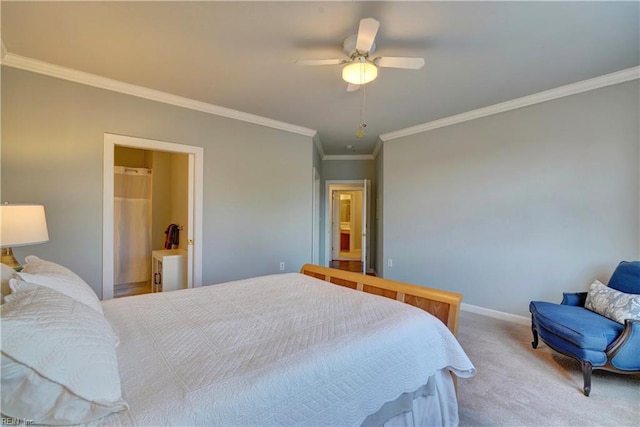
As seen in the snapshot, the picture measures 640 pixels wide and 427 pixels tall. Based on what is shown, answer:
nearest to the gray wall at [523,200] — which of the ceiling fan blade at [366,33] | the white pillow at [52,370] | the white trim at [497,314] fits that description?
the white trim at [497,314]

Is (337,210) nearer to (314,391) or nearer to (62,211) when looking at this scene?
(62,211)

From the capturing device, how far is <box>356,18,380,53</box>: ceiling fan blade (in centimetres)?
166

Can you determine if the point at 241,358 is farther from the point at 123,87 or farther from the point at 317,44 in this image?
the point at 123,87

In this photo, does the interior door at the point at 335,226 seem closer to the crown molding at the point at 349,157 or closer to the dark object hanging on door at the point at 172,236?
the crown molding at the point at 349,157

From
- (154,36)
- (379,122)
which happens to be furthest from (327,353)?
(379,122)

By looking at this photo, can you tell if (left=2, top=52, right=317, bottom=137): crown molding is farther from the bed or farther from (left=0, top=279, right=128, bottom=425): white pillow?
(left=0, top=279, right=128, bottom=425): white pillow

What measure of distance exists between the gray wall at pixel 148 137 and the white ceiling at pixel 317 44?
327mm

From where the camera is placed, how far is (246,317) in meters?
1.51

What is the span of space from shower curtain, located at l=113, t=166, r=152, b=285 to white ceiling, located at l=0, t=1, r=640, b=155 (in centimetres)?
216

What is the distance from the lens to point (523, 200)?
3.28 meters

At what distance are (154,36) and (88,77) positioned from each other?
3.64ft

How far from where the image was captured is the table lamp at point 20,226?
172cm

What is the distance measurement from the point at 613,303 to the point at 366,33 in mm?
2714

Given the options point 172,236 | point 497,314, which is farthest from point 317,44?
point 497,314
